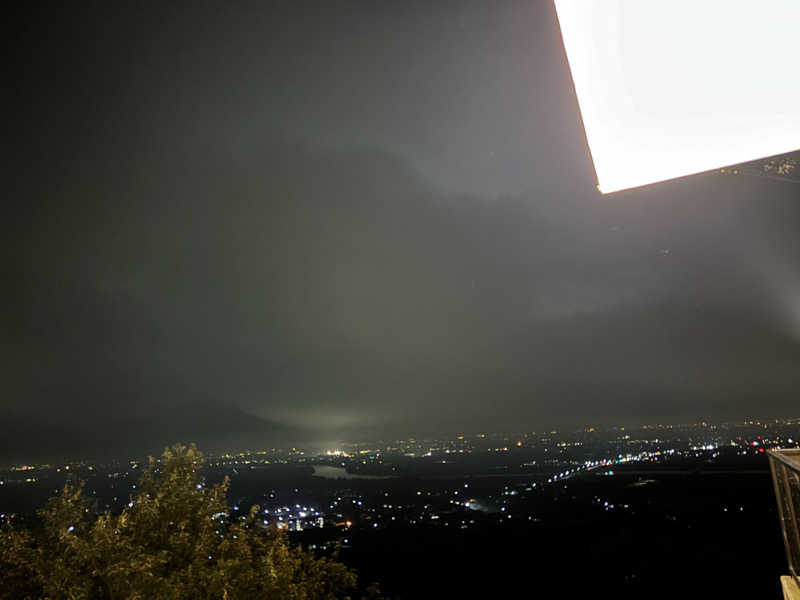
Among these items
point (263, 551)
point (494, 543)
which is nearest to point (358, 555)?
point (494, 543)

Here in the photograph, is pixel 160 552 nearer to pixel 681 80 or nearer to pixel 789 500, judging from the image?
pixel 789 500

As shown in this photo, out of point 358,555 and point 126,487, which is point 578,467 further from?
point 126,487

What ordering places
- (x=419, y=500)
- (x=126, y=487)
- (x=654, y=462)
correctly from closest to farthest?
(x=126, y=487), (x=419, y=500), (x=654, y=462)

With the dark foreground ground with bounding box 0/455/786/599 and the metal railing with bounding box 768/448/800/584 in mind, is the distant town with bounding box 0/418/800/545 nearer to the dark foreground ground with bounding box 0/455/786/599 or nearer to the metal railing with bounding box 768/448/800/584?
the dark foreground ground with bounding box 0/455/786/599

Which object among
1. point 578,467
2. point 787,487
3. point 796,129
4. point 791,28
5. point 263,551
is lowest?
point 578,467

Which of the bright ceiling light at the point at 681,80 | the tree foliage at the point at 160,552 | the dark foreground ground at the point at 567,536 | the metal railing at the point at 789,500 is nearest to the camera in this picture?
the bright ceiling light at the point at 681,80

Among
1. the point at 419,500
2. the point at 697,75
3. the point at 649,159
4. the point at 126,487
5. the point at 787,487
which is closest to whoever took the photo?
the point at 697,75

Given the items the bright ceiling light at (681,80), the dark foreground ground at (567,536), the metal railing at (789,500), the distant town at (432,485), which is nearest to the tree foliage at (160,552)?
the metal railing at (789,500)

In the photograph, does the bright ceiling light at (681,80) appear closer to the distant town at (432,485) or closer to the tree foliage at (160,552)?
the tree foliage at (160,552)
